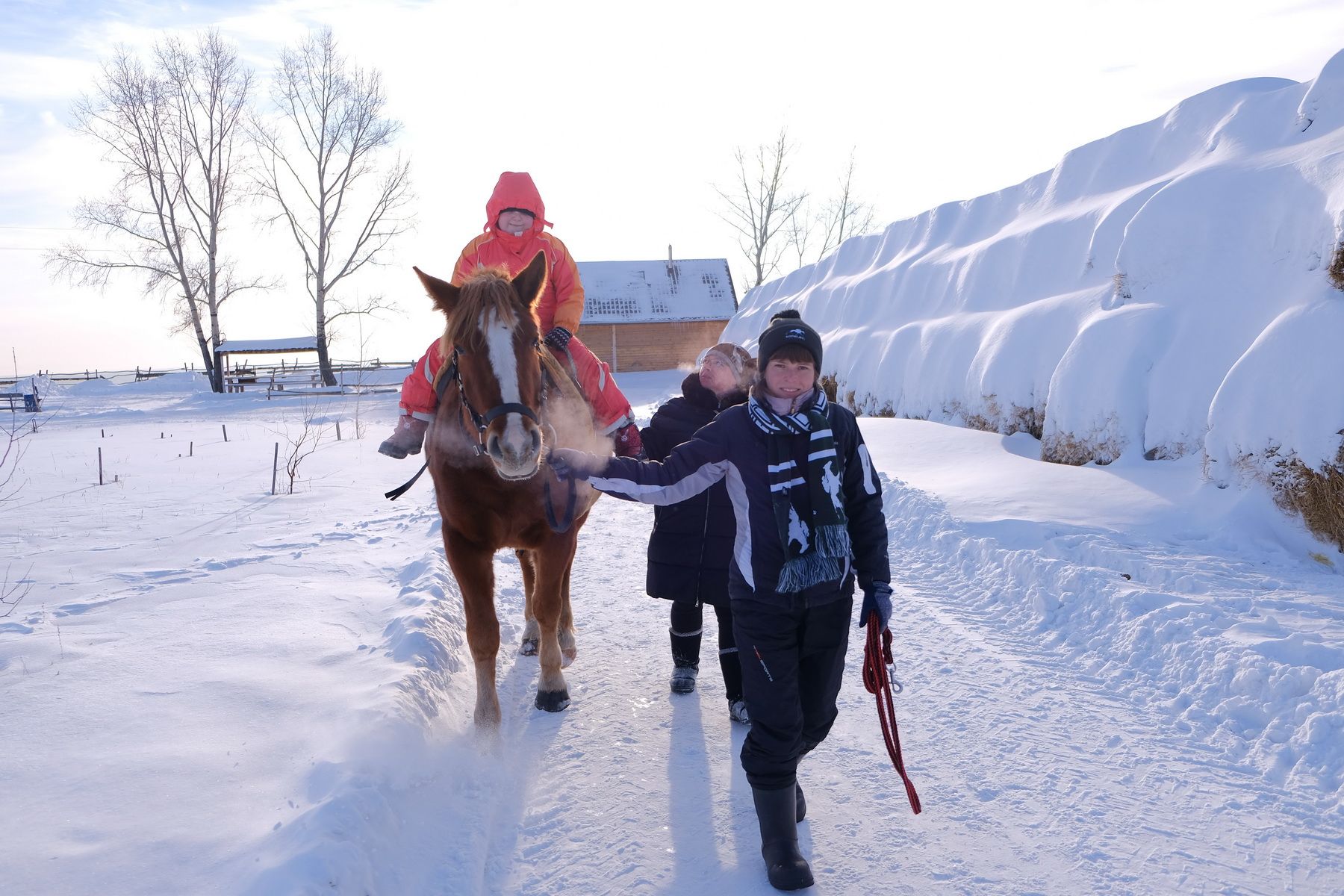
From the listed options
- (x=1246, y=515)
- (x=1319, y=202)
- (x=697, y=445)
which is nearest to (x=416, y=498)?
(x=697, y=445)

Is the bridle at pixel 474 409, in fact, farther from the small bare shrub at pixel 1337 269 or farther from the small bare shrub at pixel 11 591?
the small bare shrub at pixel 1337 269

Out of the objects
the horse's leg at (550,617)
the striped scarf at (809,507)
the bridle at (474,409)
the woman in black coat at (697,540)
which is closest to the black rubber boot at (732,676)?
the woman in black coat at (697,540)

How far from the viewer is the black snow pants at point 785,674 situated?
256cm

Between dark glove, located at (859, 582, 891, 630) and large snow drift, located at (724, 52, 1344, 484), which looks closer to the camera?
dark glove, located at (859, 582, 891, 630)

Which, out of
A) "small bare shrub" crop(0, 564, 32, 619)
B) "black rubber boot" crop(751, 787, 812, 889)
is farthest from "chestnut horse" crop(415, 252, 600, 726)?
"small bare shrub" crop(0, 564, 32, 619)

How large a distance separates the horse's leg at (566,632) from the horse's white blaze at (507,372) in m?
1.58

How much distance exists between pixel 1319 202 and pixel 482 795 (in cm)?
795

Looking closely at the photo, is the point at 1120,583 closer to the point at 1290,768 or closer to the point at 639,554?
the point at 1290,768

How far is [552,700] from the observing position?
12.8 feet

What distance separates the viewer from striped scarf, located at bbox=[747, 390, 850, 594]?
251 cm

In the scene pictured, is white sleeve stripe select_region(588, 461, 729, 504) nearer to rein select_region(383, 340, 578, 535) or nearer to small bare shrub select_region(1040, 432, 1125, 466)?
rein select_region(383, 340, 578, 535)

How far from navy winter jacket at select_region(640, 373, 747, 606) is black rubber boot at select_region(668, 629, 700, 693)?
0.90 feet

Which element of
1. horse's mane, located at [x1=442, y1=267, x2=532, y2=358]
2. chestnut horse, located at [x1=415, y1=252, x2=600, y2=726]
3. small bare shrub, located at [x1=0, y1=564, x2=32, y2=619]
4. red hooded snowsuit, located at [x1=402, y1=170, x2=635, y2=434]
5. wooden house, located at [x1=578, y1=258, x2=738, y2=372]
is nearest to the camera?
chestnut horse, located at [x1=415, y1=252, x2=600, y2=726]

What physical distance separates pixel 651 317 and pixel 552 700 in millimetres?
31938
